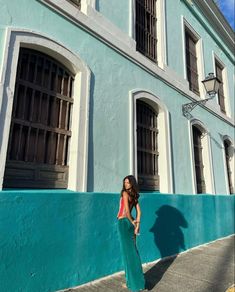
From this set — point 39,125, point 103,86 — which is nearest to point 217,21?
point 103,86

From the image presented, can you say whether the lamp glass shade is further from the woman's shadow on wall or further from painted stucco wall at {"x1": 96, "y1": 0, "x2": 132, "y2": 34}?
the woman's shadow on wall

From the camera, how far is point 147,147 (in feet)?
18.8

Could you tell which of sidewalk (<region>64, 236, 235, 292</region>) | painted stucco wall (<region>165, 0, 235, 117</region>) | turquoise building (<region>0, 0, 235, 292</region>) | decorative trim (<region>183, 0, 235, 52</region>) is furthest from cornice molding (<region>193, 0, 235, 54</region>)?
sidewalk (<region>64, 236, 235, 292</region>)

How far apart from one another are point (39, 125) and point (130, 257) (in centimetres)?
224

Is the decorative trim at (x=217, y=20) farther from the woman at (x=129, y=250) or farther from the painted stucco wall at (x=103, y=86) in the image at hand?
the woman at (x=129, y=250)

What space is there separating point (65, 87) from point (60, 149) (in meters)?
1.06

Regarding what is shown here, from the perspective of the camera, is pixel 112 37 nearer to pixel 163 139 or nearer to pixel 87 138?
pixel 87 138

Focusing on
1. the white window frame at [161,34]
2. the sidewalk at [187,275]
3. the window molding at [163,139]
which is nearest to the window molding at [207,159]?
the window molding at [163,139]

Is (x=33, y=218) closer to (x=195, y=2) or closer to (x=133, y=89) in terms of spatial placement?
(x=133, y=89)

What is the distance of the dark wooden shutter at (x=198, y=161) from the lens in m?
7.62

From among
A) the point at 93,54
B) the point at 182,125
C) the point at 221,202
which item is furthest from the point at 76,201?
the point at 221,202

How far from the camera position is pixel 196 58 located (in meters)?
8.97

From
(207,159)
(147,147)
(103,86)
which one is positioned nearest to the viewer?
(103,86)

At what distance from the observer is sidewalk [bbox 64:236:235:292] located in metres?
3.64
